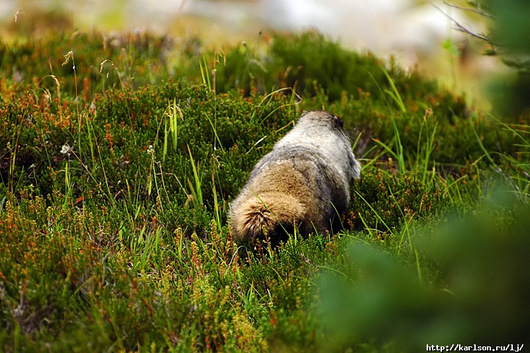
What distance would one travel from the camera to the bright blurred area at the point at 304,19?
14.9 m

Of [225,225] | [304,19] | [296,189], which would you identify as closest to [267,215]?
[296,189]

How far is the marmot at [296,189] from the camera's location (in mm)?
4445

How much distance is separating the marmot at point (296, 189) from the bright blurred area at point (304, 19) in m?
8.71

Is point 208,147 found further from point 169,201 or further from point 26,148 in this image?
point 26,148

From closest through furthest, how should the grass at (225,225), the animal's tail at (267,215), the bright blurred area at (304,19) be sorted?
the grass at (225,225) → the animal's tail at (267,215) → the bright blurred area at (304,19)

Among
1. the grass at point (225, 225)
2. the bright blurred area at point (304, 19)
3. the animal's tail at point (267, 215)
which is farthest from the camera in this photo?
the bright blurred area at point (304, 19)

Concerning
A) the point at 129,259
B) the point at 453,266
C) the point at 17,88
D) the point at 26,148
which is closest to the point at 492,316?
the point at 453,266

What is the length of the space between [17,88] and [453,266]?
610cm

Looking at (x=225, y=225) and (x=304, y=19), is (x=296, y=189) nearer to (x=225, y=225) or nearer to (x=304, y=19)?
(x=225, y=225)

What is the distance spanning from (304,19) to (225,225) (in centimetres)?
1357

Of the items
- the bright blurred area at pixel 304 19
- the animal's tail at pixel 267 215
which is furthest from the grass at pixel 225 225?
the bright blurred area at pixel 304 19

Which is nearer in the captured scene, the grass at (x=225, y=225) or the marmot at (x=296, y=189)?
the grass at (x=225, y=225)

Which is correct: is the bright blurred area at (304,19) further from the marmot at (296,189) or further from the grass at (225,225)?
the marmot at (296,189)

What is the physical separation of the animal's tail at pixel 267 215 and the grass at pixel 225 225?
4.7 inches
